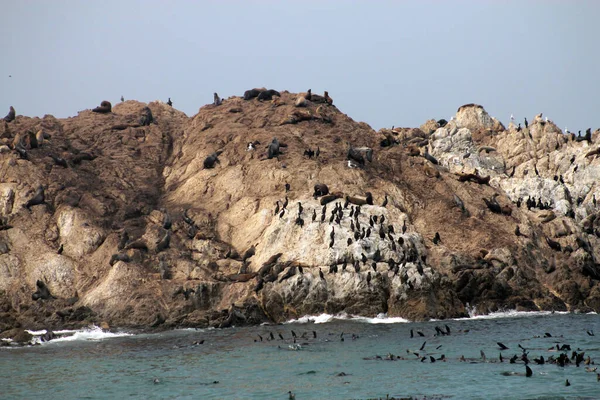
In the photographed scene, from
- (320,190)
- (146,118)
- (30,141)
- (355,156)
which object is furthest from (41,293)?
(146,118)

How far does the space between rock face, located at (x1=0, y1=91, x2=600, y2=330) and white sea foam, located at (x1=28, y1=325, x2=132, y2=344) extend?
1066mm

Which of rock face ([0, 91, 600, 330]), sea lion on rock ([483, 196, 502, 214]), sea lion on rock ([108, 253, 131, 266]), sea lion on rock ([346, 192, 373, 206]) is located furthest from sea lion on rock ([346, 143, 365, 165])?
Answer: sea lion on rock ([108, 253, 131, 266])

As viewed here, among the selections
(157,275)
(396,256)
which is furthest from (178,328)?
(396,256)

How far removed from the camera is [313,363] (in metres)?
36.6

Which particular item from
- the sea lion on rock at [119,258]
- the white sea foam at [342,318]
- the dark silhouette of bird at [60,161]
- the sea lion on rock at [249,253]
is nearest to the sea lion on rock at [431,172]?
the sea lion on rock at [249,253]

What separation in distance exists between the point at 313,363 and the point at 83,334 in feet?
68.3

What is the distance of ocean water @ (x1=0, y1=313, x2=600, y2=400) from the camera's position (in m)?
30.2

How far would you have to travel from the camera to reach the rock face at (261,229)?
A: 53.2 m

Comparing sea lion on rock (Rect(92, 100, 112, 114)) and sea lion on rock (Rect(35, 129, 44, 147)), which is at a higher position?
sea lion on rock (Rect(92, 100, 112, 114))

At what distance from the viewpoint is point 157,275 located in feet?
184

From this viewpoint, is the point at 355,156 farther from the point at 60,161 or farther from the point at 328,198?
the point at 60,161

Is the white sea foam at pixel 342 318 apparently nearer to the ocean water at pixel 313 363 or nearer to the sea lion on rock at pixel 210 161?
the ocean water at pixel 313 363

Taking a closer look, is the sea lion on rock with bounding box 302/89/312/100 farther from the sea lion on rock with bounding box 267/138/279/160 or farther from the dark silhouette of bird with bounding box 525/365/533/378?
the dark silhouette of bird with bounding box 525/365/533/378

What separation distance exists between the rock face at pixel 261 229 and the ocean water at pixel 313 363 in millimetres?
3202
